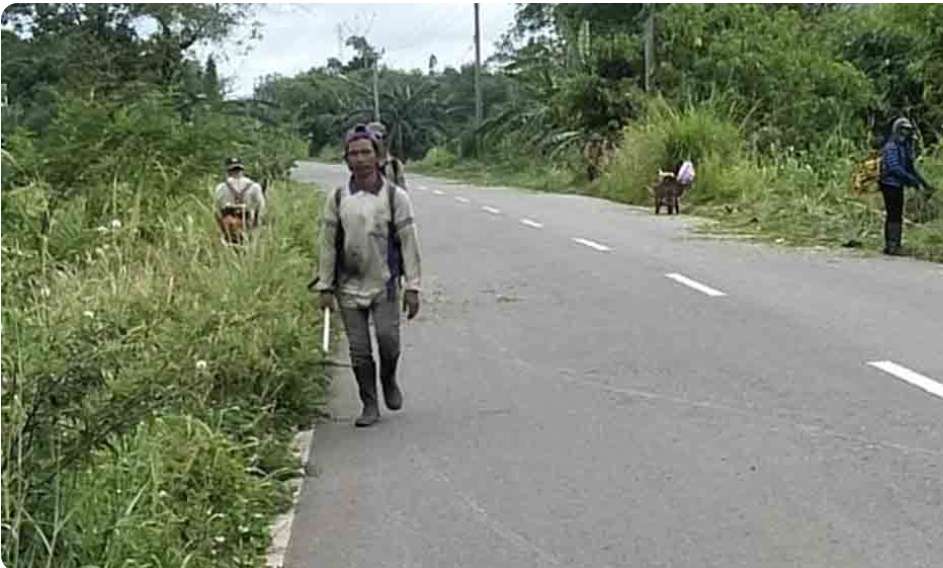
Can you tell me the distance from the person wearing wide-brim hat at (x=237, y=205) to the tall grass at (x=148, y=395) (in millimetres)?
2307

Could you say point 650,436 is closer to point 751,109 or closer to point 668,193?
point 668,193

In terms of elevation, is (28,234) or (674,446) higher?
(28,234)

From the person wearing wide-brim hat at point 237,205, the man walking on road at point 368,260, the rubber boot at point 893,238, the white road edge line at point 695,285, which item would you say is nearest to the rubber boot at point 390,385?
the man walking on road at point 368,260

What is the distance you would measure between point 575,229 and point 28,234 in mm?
16520

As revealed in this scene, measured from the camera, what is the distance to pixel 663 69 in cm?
3925

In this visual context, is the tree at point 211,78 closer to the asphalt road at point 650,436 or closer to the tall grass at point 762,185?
the tall grass at point 762,185

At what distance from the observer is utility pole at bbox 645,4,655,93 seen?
38.9 metres

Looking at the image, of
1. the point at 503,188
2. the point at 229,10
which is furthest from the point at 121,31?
the point at 503,188

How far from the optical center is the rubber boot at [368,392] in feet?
29.5

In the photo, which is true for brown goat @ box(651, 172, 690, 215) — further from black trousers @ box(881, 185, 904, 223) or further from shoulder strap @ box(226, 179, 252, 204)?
shoulder strap @ box(226, 179, 252, 204)

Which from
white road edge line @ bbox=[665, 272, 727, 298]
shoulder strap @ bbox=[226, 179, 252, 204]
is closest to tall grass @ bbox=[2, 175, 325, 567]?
shoulder strap @ bbox=[226, 179, 252, 204]

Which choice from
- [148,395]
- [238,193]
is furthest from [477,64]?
[148,395]

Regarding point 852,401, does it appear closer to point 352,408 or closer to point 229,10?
point 352,408

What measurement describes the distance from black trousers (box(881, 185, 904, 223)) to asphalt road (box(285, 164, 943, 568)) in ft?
8.04
